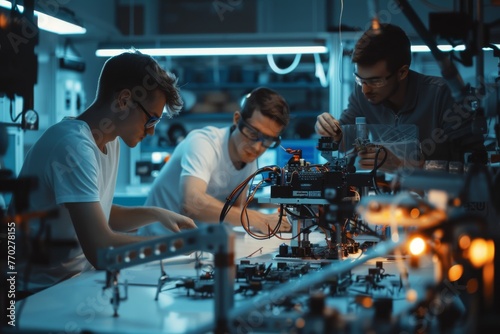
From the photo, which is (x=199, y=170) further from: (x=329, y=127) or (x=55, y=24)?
(x=55, y=24)

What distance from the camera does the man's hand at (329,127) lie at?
2.85 meters

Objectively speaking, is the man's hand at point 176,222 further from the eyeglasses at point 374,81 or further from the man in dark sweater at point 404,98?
the eyeglasses at point 374,81

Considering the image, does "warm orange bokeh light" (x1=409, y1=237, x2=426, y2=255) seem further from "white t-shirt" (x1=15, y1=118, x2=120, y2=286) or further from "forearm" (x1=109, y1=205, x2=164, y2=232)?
"forearm" (x1=109, y1=205, x2=164, y2=232)

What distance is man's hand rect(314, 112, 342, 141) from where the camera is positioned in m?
2.85

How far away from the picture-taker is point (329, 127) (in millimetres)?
2885

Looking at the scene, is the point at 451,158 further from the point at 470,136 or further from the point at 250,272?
the point at 250,272

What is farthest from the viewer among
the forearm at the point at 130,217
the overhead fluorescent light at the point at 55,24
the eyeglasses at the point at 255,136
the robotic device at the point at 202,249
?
the overhead fluorescent light at the point at 55,24

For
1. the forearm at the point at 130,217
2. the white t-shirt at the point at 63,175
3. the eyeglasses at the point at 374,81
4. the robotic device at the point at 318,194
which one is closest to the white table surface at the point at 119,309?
the white t-shirt at the point at 63,175

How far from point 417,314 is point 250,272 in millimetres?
743

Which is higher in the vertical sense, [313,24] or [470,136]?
[313,24]

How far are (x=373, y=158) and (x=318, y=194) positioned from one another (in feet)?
0.93

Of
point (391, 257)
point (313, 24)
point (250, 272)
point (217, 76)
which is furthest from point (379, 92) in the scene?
point (313, 24)

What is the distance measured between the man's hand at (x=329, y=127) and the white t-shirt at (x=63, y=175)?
1030mm

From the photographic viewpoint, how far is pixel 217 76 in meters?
7.37
